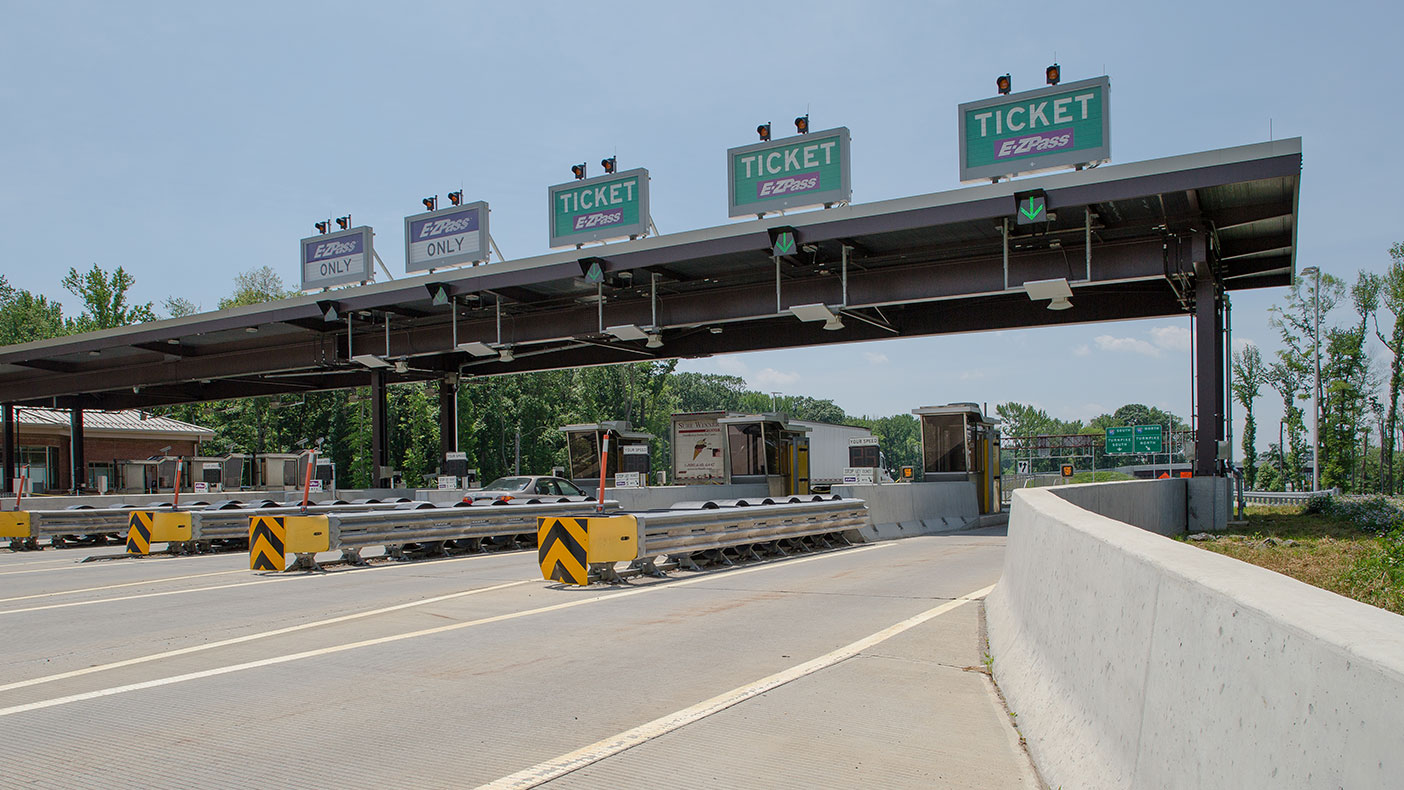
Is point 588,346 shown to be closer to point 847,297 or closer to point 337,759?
point 847,297

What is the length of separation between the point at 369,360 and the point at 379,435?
9.65ft

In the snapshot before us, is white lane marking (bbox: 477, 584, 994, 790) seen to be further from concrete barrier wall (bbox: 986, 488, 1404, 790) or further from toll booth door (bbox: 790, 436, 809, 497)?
toll booth door (bbox: 790, 436, 809, 497)

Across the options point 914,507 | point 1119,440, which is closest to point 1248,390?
point 1119,440

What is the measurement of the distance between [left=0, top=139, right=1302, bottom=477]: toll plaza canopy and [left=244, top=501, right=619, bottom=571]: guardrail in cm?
719

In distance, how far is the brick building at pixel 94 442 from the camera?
51625 mm

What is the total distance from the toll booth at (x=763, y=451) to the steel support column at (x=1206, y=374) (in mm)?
14844

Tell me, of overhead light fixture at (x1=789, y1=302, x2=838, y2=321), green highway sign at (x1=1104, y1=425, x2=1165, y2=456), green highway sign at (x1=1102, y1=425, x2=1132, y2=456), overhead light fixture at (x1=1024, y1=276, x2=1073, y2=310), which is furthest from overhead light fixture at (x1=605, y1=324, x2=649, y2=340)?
green highway sign at (x1=1102, y1=425, x2=1132, y2=456)

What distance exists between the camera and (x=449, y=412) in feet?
112

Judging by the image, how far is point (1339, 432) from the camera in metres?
61.5

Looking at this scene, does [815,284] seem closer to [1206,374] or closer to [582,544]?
[1206,374]

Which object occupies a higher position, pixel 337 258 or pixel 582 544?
pixel 337 258

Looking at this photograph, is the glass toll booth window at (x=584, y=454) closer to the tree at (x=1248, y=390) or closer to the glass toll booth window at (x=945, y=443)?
the glass toll booth window at (x=945, y=443)

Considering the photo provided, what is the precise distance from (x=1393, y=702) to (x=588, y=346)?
32.3 m

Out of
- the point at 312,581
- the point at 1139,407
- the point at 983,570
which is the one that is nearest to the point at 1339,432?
the point at 983,570
